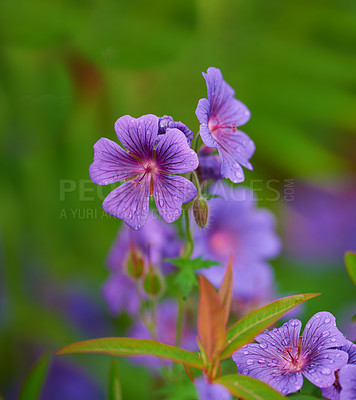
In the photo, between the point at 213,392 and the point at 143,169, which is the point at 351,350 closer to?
the point at 213,392

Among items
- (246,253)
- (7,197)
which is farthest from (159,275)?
(7,197)

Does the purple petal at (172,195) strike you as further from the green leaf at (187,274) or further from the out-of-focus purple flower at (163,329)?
the out-of-focus purple flower at (163,329)

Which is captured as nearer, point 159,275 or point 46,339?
point 159,275

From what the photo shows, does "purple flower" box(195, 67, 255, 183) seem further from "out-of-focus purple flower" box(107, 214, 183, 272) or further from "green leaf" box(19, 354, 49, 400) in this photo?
"green leaf" box(19, 354, 49, 400)

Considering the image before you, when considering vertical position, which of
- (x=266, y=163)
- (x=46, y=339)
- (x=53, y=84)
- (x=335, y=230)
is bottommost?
(x=46, y=339)

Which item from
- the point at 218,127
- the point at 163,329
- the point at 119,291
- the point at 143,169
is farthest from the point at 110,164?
the point at 163,329

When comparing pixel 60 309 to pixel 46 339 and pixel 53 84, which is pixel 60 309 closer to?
pixel 46 339
